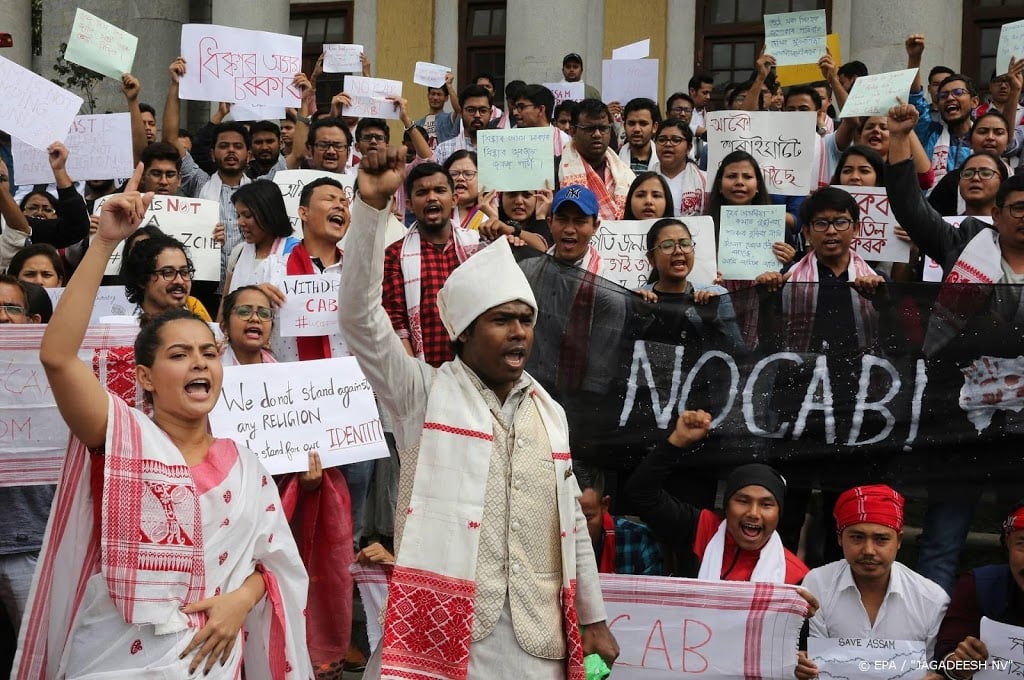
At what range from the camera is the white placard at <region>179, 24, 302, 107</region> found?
9422mm

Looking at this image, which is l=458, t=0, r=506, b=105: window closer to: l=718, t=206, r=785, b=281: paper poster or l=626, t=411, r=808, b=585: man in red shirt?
l=718, t=206, r=785, b=281: paper poster

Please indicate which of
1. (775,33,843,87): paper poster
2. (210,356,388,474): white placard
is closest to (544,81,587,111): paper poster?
(775,33,843,87): paper poster

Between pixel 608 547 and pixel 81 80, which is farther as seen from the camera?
pixel 81 80

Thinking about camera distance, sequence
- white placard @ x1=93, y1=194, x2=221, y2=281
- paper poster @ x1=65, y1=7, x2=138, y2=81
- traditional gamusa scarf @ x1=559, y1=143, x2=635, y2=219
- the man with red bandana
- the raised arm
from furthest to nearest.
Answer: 1. paper poster @ x1=65, y1=7, x2=138, y2=81
2. traditional gamusa scarf @ x1=559, y1=143, x2=635, y2=219
3. white placard @ x1=93, y1=194, x2=221, y2=281
4. the man with red bandana
5. the raised arm

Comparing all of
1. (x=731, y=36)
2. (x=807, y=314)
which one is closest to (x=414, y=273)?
(x=807, y=314)

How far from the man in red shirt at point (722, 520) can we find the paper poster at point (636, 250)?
158 cm

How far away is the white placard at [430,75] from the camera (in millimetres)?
11719

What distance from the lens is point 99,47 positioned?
9320 mm

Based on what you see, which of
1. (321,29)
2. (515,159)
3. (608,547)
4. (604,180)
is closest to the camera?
(608,547)

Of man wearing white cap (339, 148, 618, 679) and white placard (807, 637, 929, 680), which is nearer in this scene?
man wearing white cap (339, 148, 618, 679)

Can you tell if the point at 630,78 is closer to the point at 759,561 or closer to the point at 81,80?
the point at 759,561

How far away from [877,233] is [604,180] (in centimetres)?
194

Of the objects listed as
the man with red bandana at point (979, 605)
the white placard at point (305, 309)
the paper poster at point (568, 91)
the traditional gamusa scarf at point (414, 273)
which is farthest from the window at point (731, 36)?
the man with red bandana at point (979, 605)

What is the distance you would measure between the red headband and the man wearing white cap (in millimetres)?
1567
